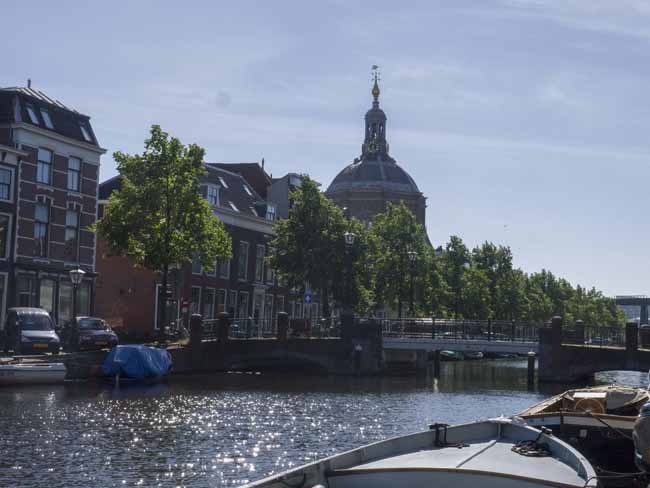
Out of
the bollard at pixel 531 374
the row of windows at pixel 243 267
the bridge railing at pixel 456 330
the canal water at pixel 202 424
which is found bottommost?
the canal water at pixel 202 424

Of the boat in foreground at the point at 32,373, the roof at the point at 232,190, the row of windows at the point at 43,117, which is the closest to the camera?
the boat in foreground at the point at 32,373

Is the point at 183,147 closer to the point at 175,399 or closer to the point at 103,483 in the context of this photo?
the point at 175,399

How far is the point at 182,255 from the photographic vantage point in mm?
52906

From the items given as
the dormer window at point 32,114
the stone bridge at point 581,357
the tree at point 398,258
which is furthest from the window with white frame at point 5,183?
the tree at point 398,258

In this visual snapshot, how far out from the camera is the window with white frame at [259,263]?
3029 inches

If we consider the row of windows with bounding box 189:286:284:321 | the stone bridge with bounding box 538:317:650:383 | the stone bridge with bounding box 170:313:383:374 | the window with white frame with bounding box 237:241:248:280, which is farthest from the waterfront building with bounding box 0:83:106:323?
the stone bridge with bounding box 538:317:650:383

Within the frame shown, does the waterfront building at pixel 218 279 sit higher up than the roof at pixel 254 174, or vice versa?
the roof at pixel 254 174

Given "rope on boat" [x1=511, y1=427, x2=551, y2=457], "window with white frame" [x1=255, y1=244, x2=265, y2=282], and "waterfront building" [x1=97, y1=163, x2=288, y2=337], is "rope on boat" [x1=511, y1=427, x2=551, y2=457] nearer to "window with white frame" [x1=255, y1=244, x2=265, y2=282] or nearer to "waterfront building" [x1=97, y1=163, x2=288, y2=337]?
"waterfront building" [x1=97, y1=163, x2=288, y2=337]

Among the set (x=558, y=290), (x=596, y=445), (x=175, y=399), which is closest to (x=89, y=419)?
(x=175, y=399)

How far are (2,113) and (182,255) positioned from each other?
41.6ft

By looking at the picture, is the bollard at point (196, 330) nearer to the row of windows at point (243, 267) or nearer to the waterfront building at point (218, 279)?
the waterfront building at point (218, 279)

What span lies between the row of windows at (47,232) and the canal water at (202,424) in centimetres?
1115

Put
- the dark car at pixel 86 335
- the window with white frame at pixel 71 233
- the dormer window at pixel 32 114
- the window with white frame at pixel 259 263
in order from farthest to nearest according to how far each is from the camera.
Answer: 1. the window with white frame at pixel 259 263
2. the window with white frame at pixel 71 233
3. the dormer window at pixel 32 114
4. the dark car at pixel 86 335

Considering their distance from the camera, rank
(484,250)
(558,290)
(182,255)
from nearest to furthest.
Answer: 1. (182,255)
2. (484,250)
3. (558,290)
